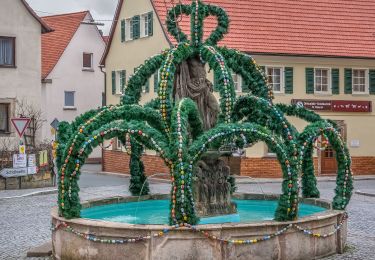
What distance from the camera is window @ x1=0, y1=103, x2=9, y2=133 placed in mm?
33031

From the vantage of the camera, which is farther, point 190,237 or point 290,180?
point 290,180

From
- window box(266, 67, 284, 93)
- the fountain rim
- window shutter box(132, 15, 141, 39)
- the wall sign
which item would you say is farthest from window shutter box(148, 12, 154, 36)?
the fountain rim

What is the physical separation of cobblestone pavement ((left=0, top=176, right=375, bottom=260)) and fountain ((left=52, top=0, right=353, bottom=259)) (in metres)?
0.85

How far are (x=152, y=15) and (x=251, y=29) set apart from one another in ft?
15.3

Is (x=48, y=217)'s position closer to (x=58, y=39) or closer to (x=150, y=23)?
(x=150, y=23)

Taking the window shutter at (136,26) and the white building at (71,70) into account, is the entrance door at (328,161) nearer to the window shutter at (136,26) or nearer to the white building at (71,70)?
the window shutter at (136,26)

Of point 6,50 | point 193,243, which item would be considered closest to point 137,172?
point 193,243

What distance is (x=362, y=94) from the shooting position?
34562 mm

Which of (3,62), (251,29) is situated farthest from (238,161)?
(3,62)

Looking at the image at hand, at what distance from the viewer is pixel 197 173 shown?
43.2 ft

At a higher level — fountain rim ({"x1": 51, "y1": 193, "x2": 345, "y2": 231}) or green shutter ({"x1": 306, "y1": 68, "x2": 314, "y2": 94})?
green shutter ({"x1": 306, "y1": 68, "x2": 314, "y2": 94})

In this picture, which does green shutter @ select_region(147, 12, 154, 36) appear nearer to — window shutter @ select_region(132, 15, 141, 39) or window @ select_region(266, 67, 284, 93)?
window shutter @ select_region(132, 15, 141, 39)

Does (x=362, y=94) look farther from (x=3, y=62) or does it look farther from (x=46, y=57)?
(x=46, y=57)

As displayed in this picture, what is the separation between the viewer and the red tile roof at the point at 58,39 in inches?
1795
